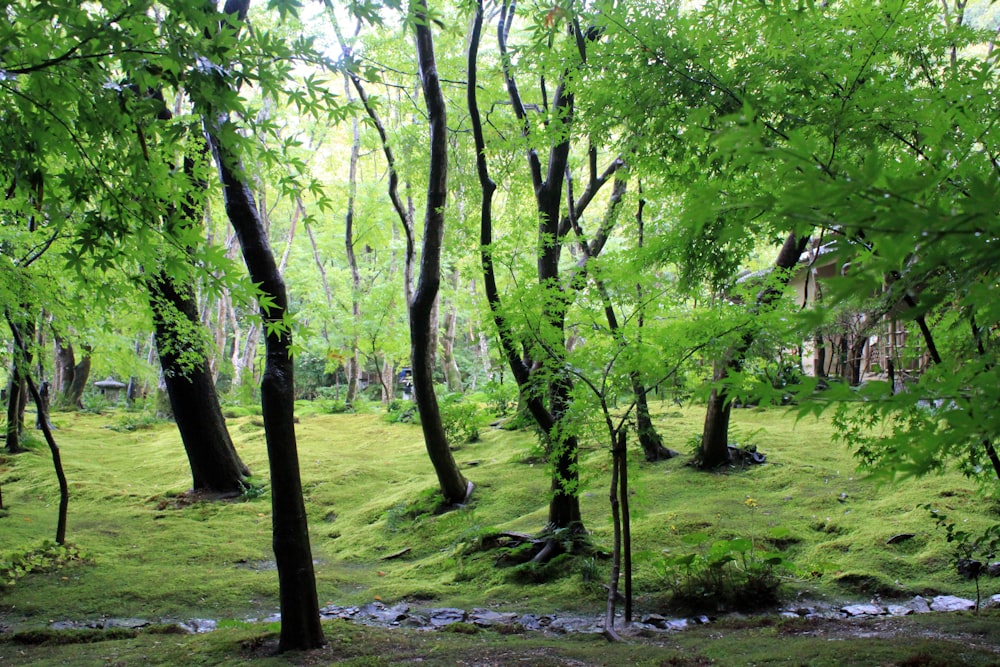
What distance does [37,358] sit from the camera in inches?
317

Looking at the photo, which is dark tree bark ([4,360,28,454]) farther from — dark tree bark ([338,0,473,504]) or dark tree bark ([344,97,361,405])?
dark tree bark ([344,97,361,405])

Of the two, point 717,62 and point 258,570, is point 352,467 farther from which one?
point 717,62

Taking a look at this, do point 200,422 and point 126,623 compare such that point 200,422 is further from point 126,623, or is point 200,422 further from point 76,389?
point 76,389

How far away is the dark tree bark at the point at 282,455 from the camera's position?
421 cm

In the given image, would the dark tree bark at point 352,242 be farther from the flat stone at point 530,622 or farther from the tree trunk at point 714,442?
the flat stone at point 530,622

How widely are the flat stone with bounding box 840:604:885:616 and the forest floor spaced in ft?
0.65

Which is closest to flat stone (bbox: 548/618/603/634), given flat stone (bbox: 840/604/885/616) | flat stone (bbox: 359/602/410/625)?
flat stone (bbox: 359/602/410/625)

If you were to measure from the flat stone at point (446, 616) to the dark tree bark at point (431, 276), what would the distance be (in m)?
3.22

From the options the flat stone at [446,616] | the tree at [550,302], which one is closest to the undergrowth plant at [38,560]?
the flat stone at [446,616]

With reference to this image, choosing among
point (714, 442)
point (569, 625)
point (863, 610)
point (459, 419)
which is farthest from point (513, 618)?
point (714, 442)

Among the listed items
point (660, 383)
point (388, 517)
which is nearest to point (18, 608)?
point (388, 517)

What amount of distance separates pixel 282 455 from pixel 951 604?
5257 mm

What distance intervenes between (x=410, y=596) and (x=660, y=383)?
11.4ft

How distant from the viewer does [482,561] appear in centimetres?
706
